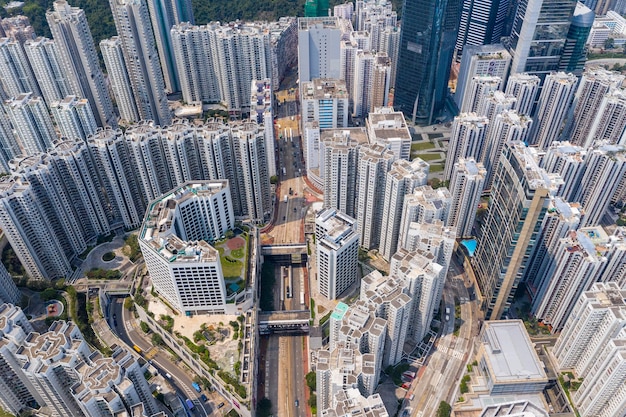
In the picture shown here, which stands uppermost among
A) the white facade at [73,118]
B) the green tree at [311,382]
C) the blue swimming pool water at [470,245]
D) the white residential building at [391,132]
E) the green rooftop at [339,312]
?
the white facade at [73,118]

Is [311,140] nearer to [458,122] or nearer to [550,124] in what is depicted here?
[458,122]

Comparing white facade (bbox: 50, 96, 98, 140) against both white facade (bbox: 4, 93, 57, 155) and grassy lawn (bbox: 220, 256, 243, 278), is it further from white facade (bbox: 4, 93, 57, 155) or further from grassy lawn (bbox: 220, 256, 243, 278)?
grassy lawn (bbox: 220, 256, 243, 278)

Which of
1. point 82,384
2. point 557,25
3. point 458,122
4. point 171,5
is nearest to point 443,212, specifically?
point 458,122

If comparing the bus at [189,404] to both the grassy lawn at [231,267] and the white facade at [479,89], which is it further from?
the white facade at [479,89]

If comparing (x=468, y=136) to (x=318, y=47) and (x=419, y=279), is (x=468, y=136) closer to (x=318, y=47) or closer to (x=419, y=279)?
(x=419, y=279)

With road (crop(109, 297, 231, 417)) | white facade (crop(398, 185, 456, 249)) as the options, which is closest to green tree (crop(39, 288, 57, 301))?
road (crop(109, 297, 231, 417))

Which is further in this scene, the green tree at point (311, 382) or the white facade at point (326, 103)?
the white facade at point (326, 103)

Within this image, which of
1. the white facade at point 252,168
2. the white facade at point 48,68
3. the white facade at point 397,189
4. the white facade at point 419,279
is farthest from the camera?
the white facade at point 48,68

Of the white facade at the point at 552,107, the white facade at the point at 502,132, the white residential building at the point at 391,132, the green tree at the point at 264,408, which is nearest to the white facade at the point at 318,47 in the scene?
the white residential building at the point at 391,132
